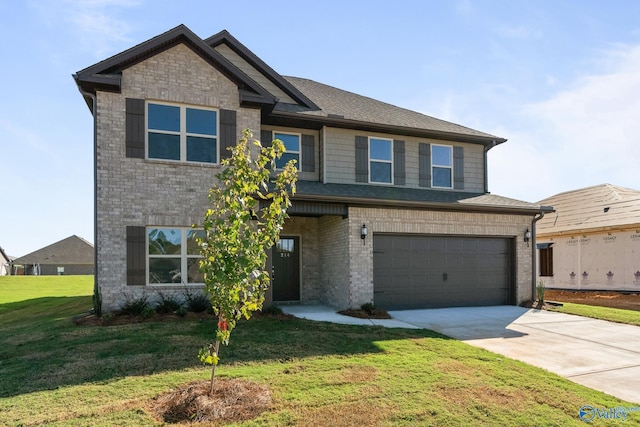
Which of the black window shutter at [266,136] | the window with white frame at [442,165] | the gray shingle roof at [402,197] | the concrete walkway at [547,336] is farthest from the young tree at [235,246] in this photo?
the window with white frame at [442,165]

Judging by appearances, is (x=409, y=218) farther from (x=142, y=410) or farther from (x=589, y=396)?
(x=142, y=410)

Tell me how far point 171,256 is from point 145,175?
223 centimetres

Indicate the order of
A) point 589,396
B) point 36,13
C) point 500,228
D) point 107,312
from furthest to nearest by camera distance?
point 500,228 < point 107,312 < point 36,13 < point 589,396

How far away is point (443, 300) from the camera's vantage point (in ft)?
41.0

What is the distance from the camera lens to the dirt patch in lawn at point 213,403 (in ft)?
14.0

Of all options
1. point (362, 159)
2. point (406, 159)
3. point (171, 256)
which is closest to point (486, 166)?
point (406, 159)

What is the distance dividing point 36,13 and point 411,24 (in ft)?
27.5

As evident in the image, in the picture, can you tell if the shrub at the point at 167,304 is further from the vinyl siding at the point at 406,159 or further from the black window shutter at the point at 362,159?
the black window shutter at the point at 362,159

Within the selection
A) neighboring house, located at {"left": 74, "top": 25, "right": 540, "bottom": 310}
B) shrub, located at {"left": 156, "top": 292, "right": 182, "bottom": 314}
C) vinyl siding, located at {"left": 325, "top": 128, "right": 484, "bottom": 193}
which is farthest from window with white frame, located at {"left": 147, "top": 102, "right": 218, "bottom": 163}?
vinyl siding, located at {"left": 325, "top": 128, "right": 484, "bottom": 193}

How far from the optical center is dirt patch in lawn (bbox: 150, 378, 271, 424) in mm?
4262

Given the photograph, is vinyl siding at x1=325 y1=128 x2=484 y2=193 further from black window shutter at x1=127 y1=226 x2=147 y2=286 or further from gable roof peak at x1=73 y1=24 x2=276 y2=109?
black window shutter at x1=127 y1=226 x2=147 y2=286

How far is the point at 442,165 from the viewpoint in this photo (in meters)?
14.3

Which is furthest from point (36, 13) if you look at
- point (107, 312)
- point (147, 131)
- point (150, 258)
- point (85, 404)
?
point (85, 404)

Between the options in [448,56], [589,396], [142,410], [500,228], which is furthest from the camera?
[500,228]
